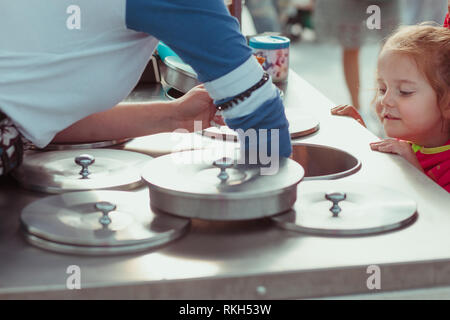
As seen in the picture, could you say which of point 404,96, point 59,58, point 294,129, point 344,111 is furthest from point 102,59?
point 404,96

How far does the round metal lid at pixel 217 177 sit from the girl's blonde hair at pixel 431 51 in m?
0.73

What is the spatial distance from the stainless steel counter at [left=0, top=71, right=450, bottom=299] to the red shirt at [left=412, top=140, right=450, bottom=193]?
63 centimetres

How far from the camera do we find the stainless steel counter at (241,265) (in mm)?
842

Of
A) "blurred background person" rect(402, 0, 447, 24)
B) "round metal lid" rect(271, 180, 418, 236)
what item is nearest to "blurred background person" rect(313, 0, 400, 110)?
"blurred background person" rect(402, 0, 447, 24)

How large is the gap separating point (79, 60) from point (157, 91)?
34.1 inches

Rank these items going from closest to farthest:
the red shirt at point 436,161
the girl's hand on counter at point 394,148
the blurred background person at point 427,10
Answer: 1. the girl's hand on counter at point 394,148
2. the red shirt at point 436,161
3. the blurred background person at point 427,10

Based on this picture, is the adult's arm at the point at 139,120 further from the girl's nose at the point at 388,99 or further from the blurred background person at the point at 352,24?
the blurred background person at the point at 352,24

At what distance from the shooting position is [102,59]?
3.43ft

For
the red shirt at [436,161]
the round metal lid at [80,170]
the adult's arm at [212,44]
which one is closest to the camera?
the adult's arm at [212,44]

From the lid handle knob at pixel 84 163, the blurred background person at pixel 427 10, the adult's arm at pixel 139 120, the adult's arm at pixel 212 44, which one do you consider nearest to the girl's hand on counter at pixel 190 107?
the adult's arm at pixel 139 120

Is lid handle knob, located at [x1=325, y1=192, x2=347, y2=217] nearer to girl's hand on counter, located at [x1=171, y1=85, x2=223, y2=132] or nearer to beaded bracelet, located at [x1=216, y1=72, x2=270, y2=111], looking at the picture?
beaded bracelet, located at [x1=216, y1=72, x2=270, y2=111]

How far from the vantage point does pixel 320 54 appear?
20.3ft

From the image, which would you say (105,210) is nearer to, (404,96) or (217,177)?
(217,177)
